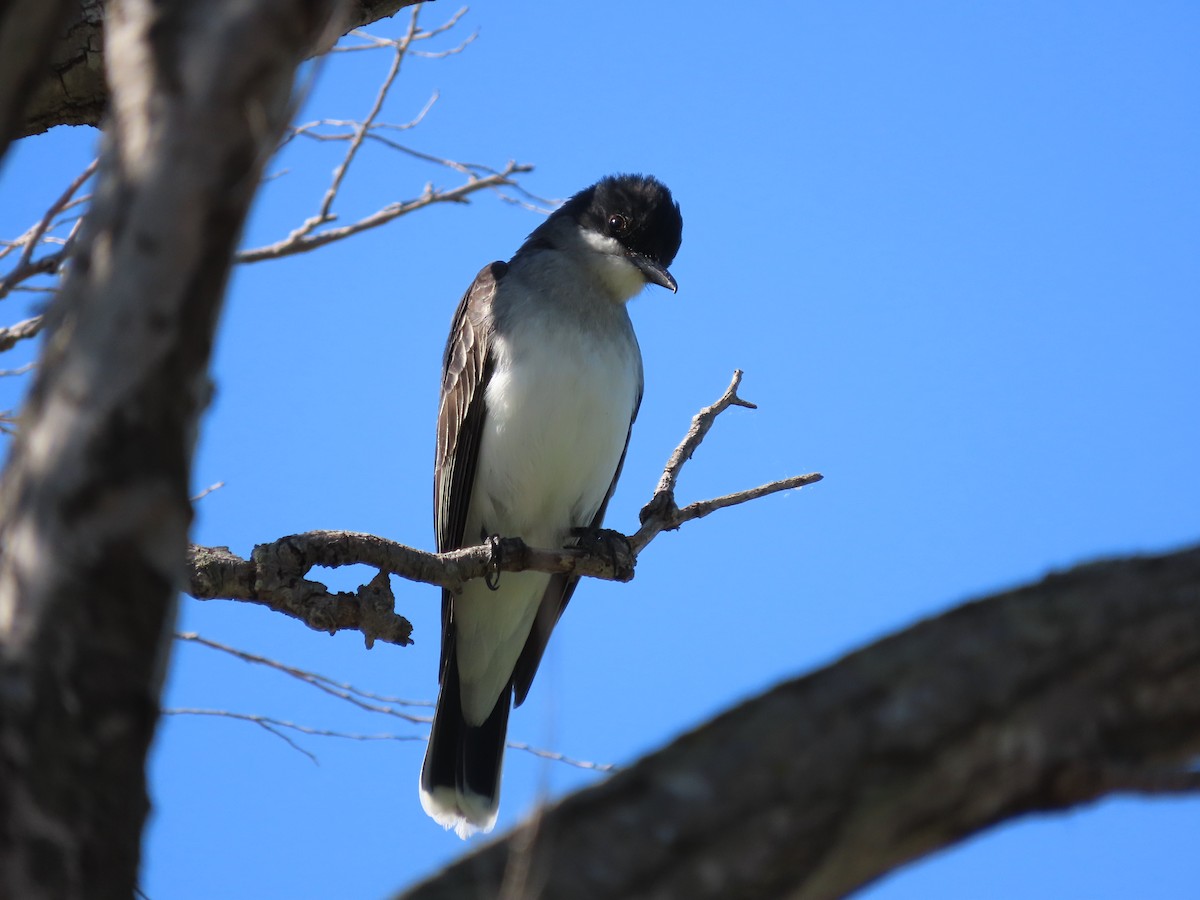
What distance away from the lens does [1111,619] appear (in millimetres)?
1731

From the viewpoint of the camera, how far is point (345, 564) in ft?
14.3

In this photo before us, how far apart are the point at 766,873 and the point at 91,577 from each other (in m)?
0.97

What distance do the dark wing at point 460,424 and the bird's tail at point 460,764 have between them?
0.26m

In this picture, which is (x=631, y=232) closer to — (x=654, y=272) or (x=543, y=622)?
(x=654, y=272)

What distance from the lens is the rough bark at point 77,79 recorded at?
3.99m

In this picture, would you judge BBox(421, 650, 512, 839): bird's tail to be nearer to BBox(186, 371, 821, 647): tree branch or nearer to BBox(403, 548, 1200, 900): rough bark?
BBox(186, 371, 821, 647): tree branch

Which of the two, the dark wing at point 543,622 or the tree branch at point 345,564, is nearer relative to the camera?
the tree branch at point 345,564

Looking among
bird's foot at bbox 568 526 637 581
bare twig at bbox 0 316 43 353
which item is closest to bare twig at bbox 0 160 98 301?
bare twig at bbox 0 316 43 353

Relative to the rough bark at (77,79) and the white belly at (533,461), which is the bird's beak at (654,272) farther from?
the rough bark at (77,79)

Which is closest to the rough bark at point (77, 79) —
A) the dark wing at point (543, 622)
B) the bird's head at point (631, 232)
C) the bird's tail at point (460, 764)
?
the bird's head at point (631, 232)

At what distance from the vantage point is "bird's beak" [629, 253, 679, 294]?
6.68m

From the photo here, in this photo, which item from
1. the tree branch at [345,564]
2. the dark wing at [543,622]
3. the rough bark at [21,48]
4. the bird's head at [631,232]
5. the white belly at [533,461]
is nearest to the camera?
the rough bark at [21,48]

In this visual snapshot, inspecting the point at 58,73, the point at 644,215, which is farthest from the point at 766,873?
the point at 644,215

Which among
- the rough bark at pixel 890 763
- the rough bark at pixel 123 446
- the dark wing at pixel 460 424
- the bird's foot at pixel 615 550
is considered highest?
the dark wing at pixel 460 424
